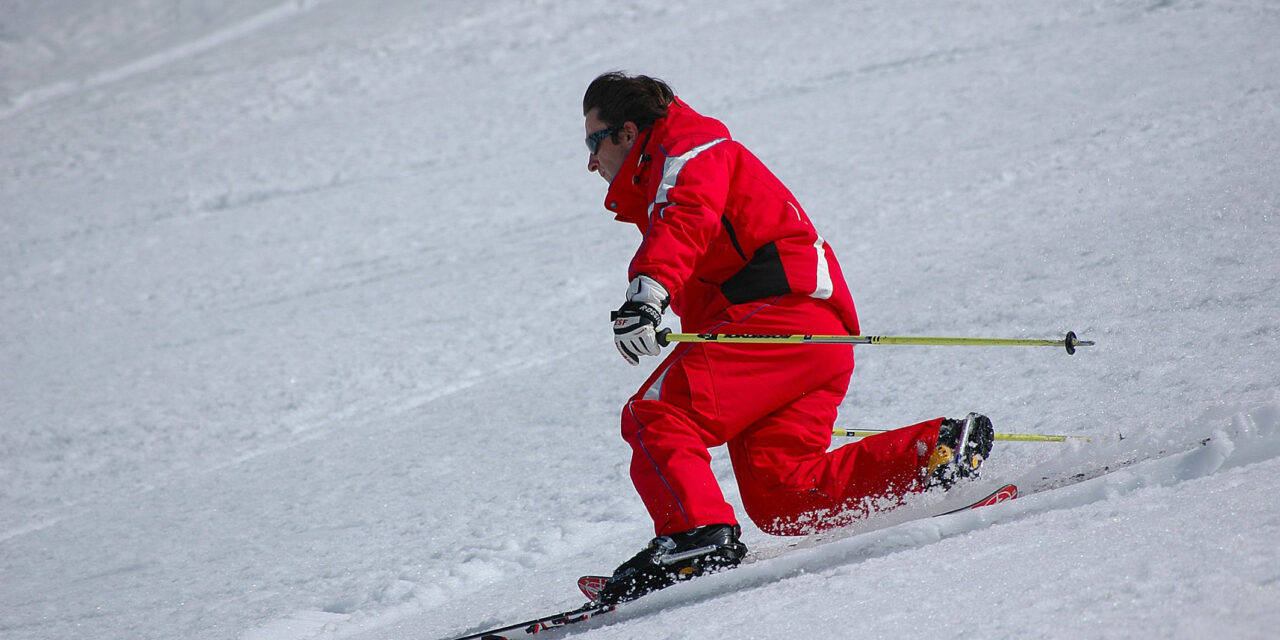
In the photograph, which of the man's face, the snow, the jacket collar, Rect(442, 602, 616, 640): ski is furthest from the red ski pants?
the man's face

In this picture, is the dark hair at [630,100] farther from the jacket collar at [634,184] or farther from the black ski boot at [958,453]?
the black ski boot at [958,453]

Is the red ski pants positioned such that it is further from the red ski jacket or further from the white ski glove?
the white ski glove

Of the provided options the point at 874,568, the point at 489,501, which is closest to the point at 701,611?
the point at 874,568

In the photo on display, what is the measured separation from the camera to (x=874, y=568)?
95.1 inches

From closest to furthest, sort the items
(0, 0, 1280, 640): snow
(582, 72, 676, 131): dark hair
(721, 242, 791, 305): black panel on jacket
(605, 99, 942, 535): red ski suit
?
1. (0, 0, 1280, 640): snow
2. (605, 99, 942, 535): red ski suit
3. (721, 242, 791, 305): black panel on jacket
4. (582, 72, 676, 131): dark hair

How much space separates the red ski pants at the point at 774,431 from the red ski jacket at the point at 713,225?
3.1 inches

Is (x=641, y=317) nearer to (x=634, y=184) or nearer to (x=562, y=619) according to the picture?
(x=634, y=184)

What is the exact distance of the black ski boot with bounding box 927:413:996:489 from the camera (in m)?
2.79

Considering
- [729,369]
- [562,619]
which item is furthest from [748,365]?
[562,619]

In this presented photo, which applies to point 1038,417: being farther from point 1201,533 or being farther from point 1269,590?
point 1269,590

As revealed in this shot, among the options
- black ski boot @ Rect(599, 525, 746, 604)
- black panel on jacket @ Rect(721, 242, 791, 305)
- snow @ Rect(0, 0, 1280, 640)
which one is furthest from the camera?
black panel on jacket @ Rect(721, 242, 791, 305)

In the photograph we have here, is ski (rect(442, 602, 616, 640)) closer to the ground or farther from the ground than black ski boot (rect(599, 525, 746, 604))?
closer to the ground

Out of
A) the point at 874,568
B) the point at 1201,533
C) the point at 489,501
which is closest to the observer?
the point at 1201,533

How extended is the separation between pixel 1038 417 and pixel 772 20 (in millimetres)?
9831
